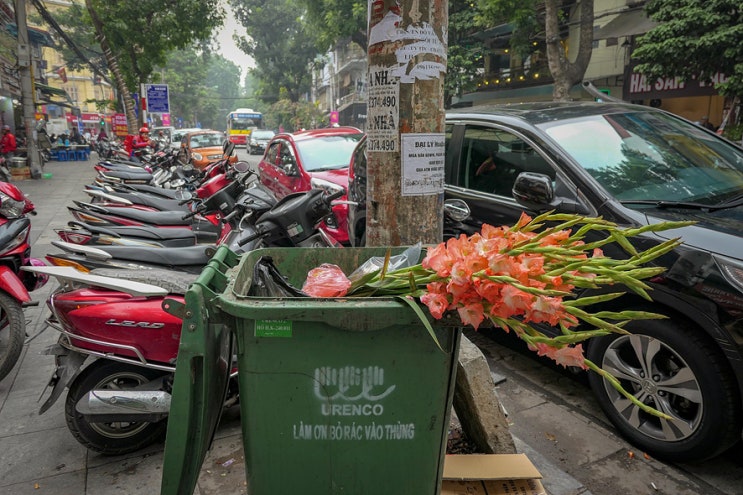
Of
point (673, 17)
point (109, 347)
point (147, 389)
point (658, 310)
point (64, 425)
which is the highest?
point (673, 17)

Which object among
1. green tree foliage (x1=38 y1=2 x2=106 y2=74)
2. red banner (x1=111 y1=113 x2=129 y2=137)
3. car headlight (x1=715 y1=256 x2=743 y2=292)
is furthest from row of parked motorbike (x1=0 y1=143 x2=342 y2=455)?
green tree foliage (x1=38 y1=2 x2=106 y2=74)

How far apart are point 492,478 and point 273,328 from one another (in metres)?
1.23

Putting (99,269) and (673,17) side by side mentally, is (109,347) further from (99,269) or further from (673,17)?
(673,17)

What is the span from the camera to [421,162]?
274cm

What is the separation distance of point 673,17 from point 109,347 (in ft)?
45.8

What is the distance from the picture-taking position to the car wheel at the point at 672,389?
2.37m

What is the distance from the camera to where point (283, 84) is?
45.0 m

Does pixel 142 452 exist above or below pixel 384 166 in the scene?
below

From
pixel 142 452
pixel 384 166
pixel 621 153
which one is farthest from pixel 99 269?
pixel 621 153

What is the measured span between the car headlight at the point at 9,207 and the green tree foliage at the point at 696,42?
12760 mm

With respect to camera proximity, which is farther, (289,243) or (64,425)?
(289,243)

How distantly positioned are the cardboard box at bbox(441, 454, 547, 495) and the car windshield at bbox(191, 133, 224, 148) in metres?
18.4

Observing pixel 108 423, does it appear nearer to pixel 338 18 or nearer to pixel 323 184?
pixel 323 184

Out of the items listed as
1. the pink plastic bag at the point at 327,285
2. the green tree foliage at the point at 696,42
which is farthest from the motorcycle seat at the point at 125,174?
the green tree foliage at the point at 696,42
